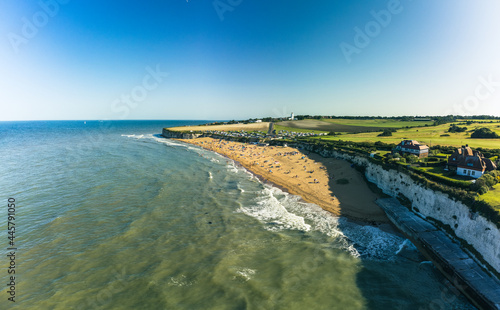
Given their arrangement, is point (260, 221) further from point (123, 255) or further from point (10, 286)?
point (10, 286)

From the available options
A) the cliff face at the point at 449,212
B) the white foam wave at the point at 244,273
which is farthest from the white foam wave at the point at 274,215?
the cliff face at the point at 449,212

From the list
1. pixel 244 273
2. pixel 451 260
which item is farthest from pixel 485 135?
pixel 244 273

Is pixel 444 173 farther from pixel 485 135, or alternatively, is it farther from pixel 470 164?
pixel 485 135

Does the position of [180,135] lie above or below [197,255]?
above

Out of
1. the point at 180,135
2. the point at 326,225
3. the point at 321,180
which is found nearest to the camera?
the point at 326,225

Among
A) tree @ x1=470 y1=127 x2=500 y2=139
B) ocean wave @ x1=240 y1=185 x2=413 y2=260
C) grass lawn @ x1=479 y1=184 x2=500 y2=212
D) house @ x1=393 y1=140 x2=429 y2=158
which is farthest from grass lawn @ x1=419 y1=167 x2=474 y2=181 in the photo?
tree @ x1=470 y1=127 x2=500 y2=139

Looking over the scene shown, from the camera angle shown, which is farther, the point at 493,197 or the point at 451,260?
the point at 493,197

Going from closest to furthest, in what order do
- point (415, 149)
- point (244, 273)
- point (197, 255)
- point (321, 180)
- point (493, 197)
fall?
point (244, 273) < point (493, 197) < point (197, 255) < point (415, 149) < point (321, 180)
